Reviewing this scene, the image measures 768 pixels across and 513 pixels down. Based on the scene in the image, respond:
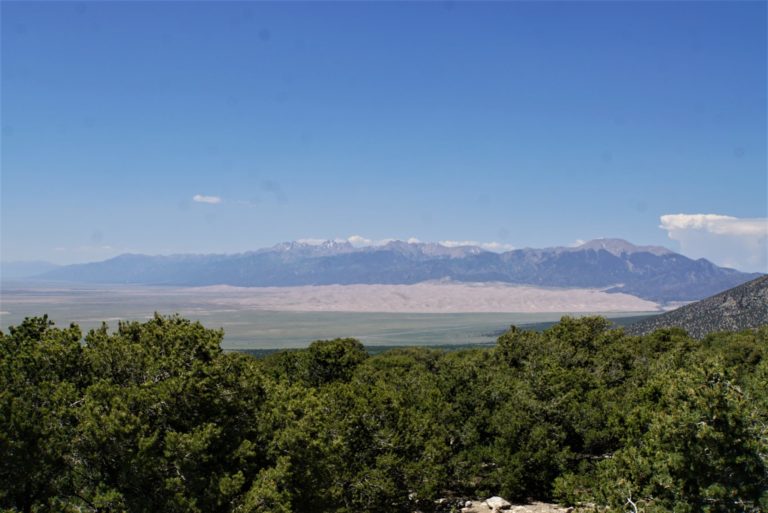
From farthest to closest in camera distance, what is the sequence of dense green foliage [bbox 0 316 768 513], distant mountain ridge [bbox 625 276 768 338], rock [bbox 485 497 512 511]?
distant mountain ridge [bbox 625 276 768 338] < rock [bbox 485 497 512 511] < dense green foliage [bbox 0 316 768 513]

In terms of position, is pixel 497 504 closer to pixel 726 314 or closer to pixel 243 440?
pixel 243 440

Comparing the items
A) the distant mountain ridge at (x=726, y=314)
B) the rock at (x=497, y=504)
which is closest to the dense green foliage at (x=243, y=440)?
the rock at (x=497, y=504)

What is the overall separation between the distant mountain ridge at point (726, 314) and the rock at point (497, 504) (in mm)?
98858

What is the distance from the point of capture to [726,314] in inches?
5153

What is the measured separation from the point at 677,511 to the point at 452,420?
18.9m

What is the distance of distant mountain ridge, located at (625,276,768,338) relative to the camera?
389ft

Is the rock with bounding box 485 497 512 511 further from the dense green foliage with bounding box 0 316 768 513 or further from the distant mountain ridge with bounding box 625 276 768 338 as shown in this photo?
the distant mountain ridge with bounding box 625 276 768 338

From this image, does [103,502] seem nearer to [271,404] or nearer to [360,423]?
[271,404]

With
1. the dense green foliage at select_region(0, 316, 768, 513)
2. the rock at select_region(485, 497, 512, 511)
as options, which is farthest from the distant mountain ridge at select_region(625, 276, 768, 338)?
the dense green foliage at select_region(0, 316, 768, 513)

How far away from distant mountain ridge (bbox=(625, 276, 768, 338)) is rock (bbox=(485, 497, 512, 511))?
9886 centimetres

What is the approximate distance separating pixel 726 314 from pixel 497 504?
123 meters

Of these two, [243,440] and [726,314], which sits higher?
[243,440]

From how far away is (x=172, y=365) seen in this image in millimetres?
19641

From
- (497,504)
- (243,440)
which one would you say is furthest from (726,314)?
(243,440)
